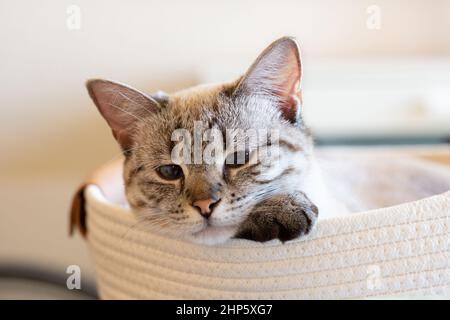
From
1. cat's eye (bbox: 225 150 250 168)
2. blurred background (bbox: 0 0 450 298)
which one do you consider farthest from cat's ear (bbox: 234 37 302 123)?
blurred background (bbox: 0 0 450 298)

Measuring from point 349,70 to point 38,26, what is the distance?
1.25 metres

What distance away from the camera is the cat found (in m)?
0.88

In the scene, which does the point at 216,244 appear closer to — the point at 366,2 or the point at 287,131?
the point at 287,131

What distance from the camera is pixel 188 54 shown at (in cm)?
226

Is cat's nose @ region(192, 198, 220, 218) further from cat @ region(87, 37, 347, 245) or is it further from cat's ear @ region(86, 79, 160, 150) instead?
cat's ear @ region(86, 79, 160, 150)

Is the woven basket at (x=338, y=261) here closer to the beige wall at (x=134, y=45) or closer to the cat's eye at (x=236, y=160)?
the cat's eye at (x=236, y=160)

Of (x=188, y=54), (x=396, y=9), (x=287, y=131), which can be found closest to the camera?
(x=287, y=131)

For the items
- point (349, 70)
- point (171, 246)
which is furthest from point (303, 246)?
point (349, 70)

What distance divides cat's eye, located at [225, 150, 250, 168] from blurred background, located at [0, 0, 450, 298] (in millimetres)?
1041

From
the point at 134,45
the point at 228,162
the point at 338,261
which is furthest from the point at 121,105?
the point at 134,45

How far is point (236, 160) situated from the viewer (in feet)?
3.05

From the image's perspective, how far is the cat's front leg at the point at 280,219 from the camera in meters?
0.83

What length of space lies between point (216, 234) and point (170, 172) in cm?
17

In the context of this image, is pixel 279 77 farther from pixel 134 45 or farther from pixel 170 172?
pixel 134 45
